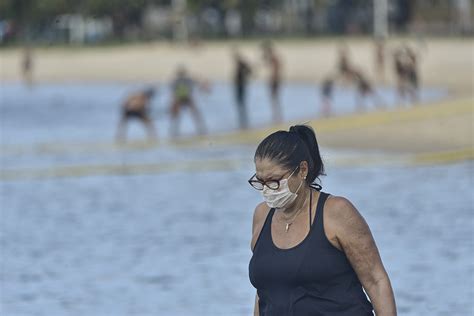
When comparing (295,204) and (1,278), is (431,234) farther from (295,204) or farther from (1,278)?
(295,204)

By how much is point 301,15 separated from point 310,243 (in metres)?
98.2

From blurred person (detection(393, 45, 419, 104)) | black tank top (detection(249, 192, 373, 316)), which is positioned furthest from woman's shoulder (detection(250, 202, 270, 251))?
blurred person (detection(393, 45, 419, 104))

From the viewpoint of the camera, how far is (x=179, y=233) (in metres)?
16.4

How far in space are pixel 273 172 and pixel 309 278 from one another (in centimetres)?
40

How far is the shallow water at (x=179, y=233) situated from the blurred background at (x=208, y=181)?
3 cm

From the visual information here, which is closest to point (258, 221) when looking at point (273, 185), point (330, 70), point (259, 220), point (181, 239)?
point (259, 220)

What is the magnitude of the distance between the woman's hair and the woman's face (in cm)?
1

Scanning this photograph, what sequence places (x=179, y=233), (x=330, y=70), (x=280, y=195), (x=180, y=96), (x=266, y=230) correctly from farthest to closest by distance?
(x=330, y=70)
(x=180, y=96)
(x=179, y=233)
(x=266, y=230)
(x=280, y=195)

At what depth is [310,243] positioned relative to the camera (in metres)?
5.22

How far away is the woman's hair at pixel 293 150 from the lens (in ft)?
17.2

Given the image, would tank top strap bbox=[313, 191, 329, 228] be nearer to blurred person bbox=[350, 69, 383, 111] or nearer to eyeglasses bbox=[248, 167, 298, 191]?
eyeglasses bbox=[248, 167, 298, 191]

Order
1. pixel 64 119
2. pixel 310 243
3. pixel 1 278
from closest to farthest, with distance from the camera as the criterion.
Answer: pixel 310 243, pixel 1 278, pixel 64 119

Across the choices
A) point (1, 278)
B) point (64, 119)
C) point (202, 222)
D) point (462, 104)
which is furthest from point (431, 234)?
point (64, 119)

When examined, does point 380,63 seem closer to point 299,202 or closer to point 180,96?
point 180,96
